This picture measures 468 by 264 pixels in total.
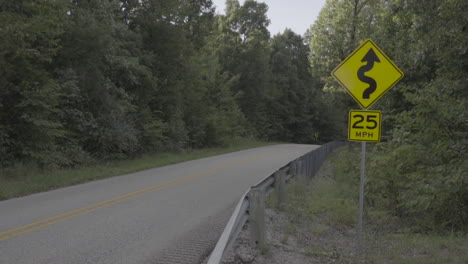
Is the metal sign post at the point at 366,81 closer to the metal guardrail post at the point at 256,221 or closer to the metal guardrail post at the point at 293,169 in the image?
the metal guardrail post at the point at 256,221

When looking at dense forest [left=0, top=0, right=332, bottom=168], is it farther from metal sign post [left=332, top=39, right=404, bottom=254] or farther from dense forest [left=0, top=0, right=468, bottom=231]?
metal sign post [left=332, top=39, right=404, bottom=254]

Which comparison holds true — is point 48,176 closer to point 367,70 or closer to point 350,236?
point 350,236

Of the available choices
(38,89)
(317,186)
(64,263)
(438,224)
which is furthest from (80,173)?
(438,224)

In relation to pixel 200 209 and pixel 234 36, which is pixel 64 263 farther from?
pixel 234 36

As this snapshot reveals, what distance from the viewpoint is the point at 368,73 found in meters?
6.88

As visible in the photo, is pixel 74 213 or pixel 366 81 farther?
pixel 74 213

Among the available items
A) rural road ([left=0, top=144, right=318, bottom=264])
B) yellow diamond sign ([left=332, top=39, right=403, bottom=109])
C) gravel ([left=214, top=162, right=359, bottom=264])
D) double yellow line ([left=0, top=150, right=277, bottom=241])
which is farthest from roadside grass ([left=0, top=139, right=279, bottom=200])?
yellow diamond sign ([left=332, top=39, right=403, bottom=109])

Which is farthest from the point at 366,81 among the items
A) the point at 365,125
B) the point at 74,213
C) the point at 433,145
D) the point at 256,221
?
the point at 74,213

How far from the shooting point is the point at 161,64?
25.8 meters

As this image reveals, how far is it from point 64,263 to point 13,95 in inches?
432

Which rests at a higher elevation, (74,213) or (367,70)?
(367,70)

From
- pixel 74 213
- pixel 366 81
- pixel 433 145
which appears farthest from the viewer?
pixel 433 145

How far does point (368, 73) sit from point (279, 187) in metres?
3.86

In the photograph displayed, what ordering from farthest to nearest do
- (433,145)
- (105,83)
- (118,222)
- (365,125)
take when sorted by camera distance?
1. (105,83)
2. (433,145)
3. (118,222)
4. (365,125)
